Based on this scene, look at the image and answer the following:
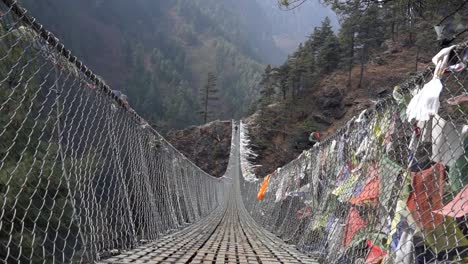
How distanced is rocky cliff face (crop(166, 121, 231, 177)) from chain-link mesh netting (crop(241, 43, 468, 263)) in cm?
2259

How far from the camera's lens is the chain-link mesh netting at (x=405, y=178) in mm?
1260

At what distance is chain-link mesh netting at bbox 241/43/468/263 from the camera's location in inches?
49.6

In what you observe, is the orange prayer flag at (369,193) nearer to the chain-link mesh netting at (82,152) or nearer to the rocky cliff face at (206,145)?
the chain-link mesh netting at (82,152)

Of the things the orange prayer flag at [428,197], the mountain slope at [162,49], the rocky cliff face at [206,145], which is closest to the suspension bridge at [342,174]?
the orange prayer flag at [428,197]

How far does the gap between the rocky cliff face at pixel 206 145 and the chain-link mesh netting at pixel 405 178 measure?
22593 mm

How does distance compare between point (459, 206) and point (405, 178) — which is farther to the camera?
point (405, 178)

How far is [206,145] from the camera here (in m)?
25.9

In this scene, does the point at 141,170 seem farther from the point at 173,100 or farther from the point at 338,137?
the point at 173,100

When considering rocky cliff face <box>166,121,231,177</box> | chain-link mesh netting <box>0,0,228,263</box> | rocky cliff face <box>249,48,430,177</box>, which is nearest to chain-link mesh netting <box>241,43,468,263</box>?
chain-link mesh netting <box>0,0,228,263</box>

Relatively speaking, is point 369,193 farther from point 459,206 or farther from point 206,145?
point 206,145

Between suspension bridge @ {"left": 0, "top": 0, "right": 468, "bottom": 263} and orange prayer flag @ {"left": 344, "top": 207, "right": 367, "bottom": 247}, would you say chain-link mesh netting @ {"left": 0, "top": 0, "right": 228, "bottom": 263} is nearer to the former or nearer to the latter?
suspension bridge @ {"left": 0, "top": 0, "right": 468, "bottom": 263}

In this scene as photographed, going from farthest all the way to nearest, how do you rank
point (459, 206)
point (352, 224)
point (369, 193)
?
point (352, 224), point (369, 193), point (459, 206)

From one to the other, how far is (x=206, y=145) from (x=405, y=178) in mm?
24642

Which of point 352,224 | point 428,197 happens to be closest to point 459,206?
point 428,197
